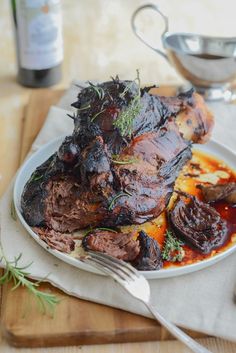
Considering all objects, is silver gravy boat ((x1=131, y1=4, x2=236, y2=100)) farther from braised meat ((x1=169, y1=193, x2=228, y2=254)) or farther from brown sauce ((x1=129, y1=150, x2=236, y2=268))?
braised meat ((x1=169, y1=193, x2=228, y2=254))

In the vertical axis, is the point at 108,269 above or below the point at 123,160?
below

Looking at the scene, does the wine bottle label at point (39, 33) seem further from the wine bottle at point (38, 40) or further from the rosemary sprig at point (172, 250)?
the rosemary sprig at point (172, 250)

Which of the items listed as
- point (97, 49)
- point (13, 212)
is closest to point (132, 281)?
point (13, 212)

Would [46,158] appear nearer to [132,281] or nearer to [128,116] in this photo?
[128,116]

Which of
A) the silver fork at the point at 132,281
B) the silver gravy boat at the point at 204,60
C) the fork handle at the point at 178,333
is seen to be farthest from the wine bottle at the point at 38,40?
the fork handle at the point at 178,333

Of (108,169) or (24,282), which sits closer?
(24,282)
